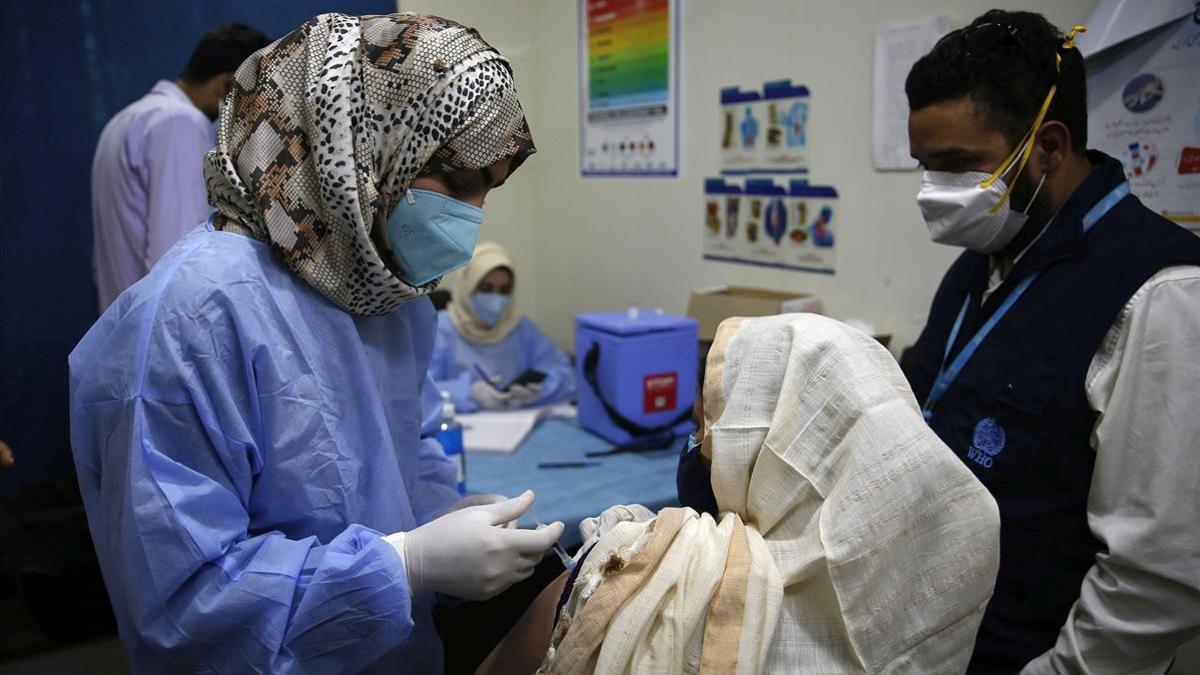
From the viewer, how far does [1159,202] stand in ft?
5.69

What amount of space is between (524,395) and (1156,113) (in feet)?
6.15

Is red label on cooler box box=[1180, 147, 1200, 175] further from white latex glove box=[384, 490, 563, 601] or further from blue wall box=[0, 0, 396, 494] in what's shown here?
blue wall box=[0, 0, 396, 494]

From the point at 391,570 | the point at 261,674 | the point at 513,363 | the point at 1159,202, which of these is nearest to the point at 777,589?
the point at 391,570

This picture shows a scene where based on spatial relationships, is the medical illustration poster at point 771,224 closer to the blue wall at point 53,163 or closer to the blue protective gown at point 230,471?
the blue protective gown at point 230,471

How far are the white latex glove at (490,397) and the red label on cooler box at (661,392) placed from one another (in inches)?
21.6

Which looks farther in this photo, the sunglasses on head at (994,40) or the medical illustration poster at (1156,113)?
the medical illustration poster at (1156,113)

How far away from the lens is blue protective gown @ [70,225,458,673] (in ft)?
2.91

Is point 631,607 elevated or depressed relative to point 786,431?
depressed

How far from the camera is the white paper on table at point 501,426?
89.1 inches

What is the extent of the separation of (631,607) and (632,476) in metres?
1.17

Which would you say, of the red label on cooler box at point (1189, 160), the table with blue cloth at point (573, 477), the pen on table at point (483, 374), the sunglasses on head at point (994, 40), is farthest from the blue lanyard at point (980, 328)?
the pen on table at point (483, 374)

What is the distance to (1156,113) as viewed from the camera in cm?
170

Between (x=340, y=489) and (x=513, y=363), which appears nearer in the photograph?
(x=340, y=489)

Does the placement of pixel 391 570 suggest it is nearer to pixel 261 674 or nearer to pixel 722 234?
pixel 261 674
